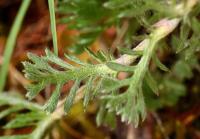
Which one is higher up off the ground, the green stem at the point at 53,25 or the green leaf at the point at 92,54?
the green stem at the point at 53,25

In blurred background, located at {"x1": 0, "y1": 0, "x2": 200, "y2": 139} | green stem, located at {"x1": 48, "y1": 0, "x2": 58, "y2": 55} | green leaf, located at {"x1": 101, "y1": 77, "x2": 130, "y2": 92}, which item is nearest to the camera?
green leaf, located at {"x1": 101, "y1": 77, "x2": 130, "y2": 92}

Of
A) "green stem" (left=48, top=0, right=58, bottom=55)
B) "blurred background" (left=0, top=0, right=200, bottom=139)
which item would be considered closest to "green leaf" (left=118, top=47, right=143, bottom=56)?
"green stem" (left=48, top=0, right=58, bottom=55)

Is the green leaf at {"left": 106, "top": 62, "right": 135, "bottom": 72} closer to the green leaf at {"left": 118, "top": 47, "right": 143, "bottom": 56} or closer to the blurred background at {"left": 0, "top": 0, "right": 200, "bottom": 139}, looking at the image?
the green leaf at {"left": 118, "top": 47, "right": 143, "bottom": 56}

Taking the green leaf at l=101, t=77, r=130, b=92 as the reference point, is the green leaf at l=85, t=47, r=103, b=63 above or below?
above

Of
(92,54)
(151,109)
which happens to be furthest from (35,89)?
(151,109)

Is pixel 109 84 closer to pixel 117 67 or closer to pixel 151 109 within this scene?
pixel 117 67

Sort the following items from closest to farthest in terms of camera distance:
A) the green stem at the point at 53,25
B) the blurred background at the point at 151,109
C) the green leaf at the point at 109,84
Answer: the green leaf at the point at 109,84 → the green stem at the point at 53,25 → the blurred background at the point at 151,109

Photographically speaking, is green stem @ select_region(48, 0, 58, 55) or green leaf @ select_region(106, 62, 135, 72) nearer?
green leaf @ select_region(106, 62, 135, 72)

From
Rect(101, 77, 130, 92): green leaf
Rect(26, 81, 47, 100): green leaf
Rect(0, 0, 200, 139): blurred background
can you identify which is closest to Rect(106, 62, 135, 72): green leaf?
Rect(101, 77, 130, 92): green leaf

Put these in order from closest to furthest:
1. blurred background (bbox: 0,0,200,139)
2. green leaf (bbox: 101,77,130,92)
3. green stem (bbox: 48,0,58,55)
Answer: green leaf (bbox: 101,77,130,92) < green stem (bbox: 48,0,58,55) < blurred background (bbox: 0,0,200,139)

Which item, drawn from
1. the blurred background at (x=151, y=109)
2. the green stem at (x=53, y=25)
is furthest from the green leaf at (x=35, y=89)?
the blurred background at (x=151, y=109)

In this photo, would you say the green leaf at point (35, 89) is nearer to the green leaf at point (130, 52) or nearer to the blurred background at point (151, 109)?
the green leaf at point (130, 52)

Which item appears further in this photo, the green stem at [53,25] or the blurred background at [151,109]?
the blurred background at [151,109]
